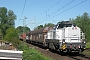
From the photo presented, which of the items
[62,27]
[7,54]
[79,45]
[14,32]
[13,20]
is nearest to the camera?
[7,54]

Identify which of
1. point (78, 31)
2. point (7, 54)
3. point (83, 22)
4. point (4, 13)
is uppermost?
point (4, 13)

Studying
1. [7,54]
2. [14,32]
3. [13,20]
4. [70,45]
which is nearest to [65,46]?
[70,45]

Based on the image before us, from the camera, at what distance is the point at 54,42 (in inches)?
869

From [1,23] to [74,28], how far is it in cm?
8500

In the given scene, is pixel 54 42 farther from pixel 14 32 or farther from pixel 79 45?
pixel 14 32

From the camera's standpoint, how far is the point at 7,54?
436 inches

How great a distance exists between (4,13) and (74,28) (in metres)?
84.9

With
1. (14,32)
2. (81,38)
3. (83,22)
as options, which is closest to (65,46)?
(81,38)

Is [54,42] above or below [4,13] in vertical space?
below

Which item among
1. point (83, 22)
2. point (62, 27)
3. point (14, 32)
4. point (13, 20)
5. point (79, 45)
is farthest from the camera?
point (13, 20)

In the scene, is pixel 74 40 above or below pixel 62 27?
below

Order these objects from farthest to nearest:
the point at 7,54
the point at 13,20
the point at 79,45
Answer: the point at 13,20
the point at 79,45
the point at 7,54

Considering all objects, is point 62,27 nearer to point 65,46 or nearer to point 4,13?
point 65,46

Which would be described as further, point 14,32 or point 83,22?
point 83,22
